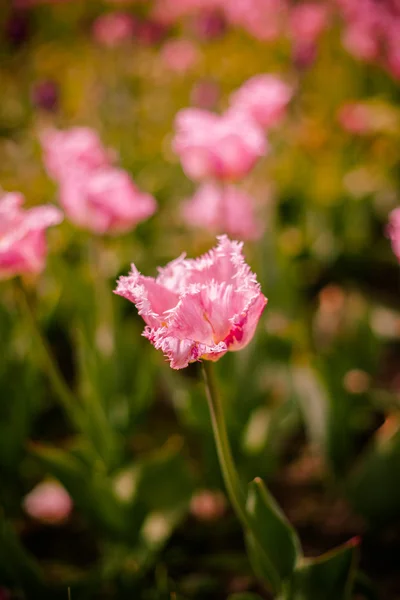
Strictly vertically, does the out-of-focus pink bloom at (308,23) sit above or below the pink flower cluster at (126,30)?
below

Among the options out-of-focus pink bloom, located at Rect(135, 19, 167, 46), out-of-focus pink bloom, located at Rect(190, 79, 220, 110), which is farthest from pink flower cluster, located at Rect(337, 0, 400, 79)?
out-of-focus pink bloom, located at Rect(135, 19, 167, 46)

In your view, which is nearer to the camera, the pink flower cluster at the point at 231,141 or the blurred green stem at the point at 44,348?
the blurred green stem at the point at 44,348

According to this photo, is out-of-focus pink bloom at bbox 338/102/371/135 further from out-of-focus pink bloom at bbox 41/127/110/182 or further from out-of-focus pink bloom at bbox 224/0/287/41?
out-of-focus pink bloom at bbox 224/0/287/41

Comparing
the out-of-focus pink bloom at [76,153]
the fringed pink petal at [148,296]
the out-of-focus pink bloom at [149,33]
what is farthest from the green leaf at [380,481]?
the out-of-focus pink bloom at [149,33]

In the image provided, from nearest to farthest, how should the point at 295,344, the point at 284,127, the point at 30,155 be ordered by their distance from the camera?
1. the point at 295,344
2. the point at 284,127
3. the point at 30,155

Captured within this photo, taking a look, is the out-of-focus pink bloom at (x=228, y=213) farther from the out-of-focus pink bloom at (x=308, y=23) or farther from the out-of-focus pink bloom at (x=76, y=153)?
the out-of-focus pink bloom at (x=308, y=23)

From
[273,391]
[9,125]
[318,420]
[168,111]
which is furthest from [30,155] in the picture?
[318,420]

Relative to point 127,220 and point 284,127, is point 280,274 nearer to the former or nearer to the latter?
point 127,220

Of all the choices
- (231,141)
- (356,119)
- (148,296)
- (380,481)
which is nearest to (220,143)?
(231,141)
